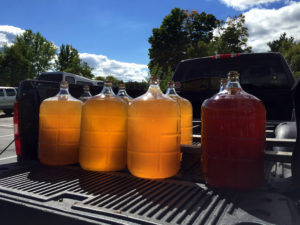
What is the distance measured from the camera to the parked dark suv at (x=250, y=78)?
133 inches

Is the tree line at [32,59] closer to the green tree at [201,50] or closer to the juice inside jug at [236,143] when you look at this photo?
the green tree at [201,50]

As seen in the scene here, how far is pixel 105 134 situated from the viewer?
6.56 ft

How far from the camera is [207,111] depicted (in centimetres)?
171

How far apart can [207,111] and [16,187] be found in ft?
4.14

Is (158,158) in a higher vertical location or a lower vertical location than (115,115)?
lower

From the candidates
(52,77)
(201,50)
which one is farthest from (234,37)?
(52,77)

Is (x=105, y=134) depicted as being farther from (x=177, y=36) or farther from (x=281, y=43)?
(x=281, y=43)

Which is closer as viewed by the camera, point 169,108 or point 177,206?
point 177,206

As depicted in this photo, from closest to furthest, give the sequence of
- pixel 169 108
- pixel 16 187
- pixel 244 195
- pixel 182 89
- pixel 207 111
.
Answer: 1. pixel 244 195
2. pixel 16 187
3. pixel 207 111
4. pixel 169 108
5. pixel 182 89

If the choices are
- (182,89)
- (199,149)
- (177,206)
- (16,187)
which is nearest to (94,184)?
(16,187)

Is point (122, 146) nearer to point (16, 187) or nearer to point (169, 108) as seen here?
point (169, 108)

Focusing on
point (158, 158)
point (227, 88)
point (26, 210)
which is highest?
point (227, 88)

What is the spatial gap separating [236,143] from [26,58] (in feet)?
112

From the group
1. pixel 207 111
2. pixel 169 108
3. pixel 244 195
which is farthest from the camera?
pixel 169 108
